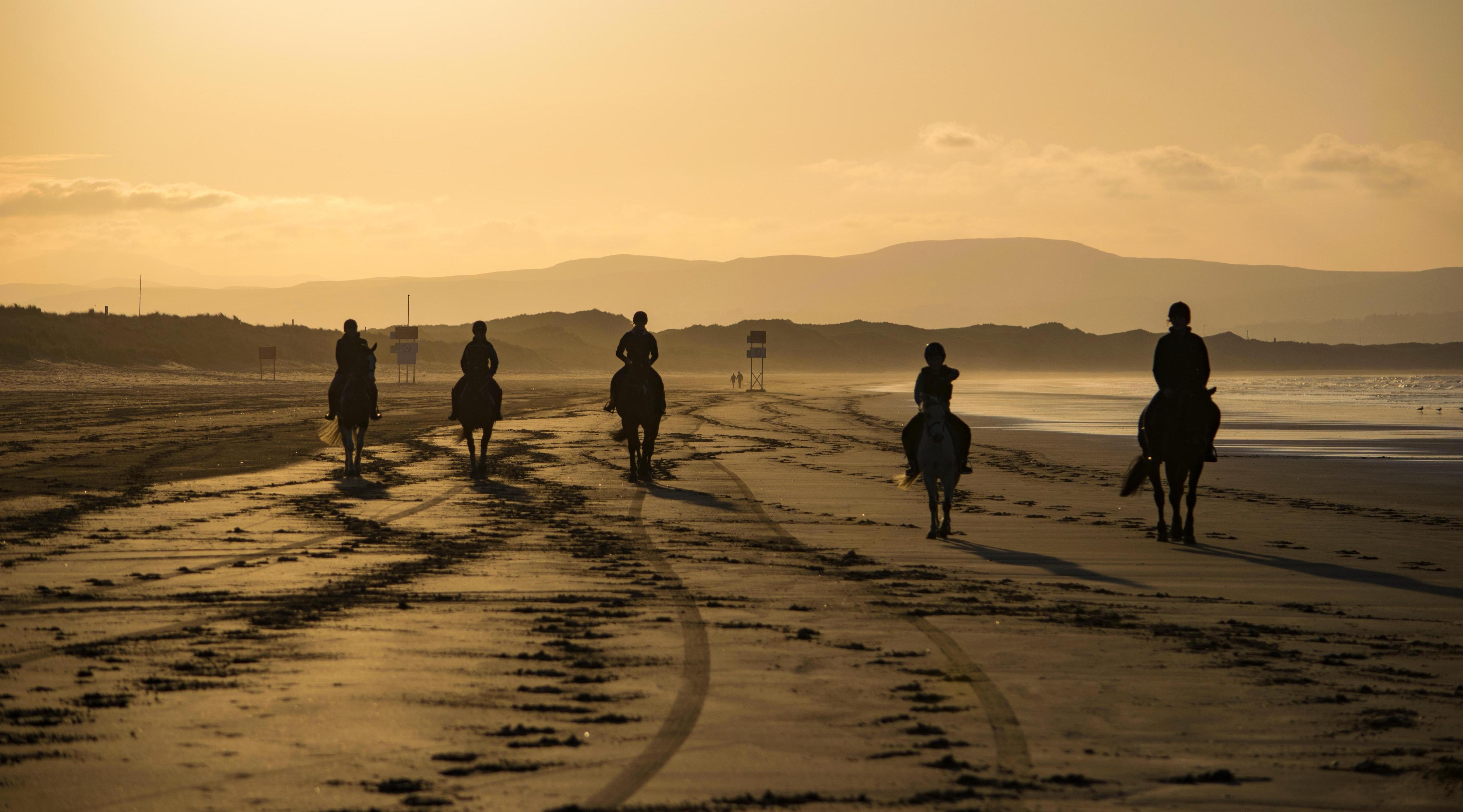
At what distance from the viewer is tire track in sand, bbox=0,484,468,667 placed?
20.1ft

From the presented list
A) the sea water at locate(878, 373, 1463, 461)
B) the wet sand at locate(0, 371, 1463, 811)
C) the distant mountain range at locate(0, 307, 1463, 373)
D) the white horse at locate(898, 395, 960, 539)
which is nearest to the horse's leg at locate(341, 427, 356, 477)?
the wet sand at locate(0, 371, 1463, 811)

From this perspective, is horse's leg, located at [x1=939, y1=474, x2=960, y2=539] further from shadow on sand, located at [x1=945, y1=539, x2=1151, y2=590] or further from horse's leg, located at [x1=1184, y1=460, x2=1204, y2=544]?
horse's leg, located at [x1=1184, y1=460, x2=1204, y2=544]

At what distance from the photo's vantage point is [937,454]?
1128cm

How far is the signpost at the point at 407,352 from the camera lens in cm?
7256

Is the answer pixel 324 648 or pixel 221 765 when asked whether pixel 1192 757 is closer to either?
pixel 221 765

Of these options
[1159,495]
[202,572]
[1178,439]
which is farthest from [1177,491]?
[202,572]

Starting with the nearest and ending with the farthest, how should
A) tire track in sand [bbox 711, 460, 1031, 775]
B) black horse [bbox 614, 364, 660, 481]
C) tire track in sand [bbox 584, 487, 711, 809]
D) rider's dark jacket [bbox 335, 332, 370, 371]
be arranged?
tire track in sand [bbox 584, 487, 711, 809], tire track in sand [bbox 711, 460, 1031, 775], black horse [bbox 614, 364, 660, 481], rider's dark jacket [bbox 335, 332, 370, 371]

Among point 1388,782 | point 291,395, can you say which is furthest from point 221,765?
point 291,395

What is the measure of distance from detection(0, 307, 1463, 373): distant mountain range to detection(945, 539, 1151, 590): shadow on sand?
66.5m

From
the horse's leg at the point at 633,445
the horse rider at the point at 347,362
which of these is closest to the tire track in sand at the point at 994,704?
the horse's leg at the point at 633,445

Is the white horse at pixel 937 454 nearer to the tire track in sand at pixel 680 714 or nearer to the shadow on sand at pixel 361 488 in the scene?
the tire track in sand at pixel 680 714

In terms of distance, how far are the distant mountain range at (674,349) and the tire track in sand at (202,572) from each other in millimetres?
61295

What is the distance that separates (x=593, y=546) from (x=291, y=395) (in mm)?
41300

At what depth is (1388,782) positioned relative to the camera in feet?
14.4
